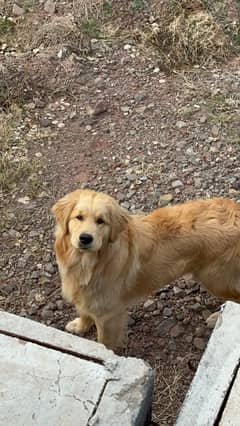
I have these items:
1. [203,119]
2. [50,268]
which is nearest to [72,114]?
[203,119]

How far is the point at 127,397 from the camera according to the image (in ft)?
10.6

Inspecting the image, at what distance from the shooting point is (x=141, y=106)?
5645 millimetres

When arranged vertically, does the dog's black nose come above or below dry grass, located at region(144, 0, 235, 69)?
below

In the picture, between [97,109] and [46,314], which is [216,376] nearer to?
[46,314]

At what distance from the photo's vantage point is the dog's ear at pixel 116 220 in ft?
12.0

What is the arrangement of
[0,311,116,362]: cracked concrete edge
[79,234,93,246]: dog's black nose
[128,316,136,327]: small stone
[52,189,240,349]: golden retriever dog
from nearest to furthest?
[0,311,116,362]: cracked concrete edge < [79,234,93,246]: dog's black nose < [52,189,240,349]: golden retriever dog < [128,316,136,327]: small stone

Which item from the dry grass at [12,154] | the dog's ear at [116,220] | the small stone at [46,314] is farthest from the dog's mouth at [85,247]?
the dry grass at [12,154]

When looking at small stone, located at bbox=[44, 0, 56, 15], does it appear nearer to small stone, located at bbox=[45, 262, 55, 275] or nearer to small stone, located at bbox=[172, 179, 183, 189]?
small stone, located at bbox=[172, 179, 183, 189]

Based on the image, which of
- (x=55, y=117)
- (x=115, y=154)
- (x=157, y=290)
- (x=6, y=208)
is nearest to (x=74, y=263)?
(x=157, y=290)

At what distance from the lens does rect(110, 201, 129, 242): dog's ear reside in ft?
12.0

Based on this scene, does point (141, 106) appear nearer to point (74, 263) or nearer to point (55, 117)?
point (55, 117)

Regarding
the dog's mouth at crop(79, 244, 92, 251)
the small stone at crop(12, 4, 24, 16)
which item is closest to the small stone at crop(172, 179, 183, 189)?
the dog's mouth at crop(79, 244, 92, 251)

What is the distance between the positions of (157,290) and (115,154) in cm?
132

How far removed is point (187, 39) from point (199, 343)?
2.67 metres
